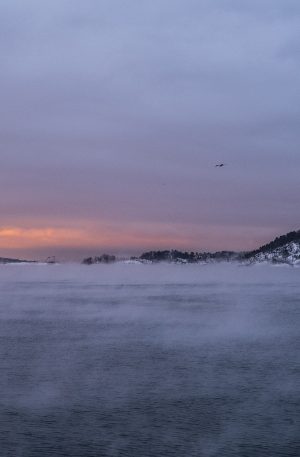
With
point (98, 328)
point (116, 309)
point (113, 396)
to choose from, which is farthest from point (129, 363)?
point (116, 309)

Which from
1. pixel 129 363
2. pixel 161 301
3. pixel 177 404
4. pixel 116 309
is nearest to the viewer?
pixel 177 404

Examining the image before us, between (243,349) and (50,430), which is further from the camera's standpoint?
(243,349)

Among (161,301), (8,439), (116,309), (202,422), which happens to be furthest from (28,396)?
(161,301)

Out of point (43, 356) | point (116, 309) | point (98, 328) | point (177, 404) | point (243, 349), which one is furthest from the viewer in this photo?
point (116, 309)

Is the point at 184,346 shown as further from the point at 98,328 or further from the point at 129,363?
the point at 98,328

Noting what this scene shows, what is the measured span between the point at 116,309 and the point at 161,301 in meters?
13.3

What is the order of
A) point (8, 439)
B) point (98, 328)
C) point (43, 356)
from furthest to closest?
1. point (98, 328)
2. point (43, 356)
3. point (8, 439)

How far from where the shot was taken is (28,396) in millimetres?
27625

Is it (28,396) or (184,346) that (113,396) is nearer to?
(28,396)

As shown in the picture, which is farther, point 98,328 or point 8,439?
point 98,328

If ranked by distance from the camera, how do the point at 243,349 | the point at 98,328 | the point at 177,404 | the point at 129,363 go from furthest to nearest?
the point at 98,328 → the point at 243,349 → the point at 129,363 → the point at 177,404

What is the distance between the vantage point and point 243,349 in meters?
41.2

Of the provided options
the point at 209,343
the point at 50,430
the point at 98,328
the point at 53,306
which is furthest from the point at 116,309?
the point at 50,430

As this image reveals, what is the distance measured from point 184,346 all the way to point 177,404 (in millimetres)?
16247
